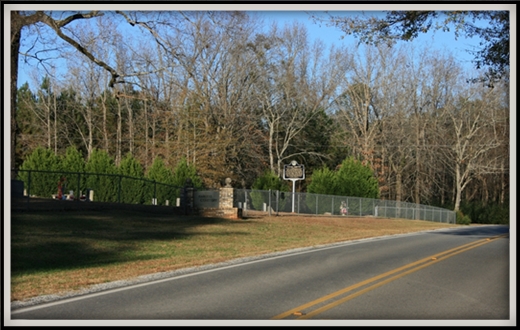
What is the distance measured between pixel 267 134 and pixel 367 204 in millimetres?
12183

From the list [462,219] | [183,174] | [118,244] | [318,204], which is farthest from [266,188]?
[118,244]

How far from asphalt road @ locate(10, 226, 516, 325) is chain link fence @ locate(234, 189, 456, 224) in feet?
94.1

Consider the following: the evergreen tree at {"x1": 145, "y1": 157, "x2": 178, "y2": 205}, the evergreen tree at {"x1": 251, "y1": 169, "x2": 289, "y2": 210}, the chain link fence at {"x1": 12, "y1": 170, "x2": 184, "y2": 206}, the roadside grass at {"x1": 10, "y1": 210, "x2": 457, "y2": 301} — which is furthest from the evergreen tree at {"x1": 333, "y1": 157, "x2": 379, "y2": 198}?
the roadside grass at {"x1": 10, "y1": 210, "x2": 457, "y2": 301}

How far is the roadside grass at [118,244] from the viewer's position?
1337cm

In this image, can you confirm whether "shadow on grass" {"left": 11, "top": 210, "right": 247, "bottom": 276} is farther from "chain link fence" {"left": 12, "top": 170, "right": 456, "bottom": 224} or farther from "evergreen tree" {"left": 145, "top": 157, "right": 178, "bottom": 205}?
"evergreen tree" {"left": 145, "top": 157, "right": 178, "bottom": 205}

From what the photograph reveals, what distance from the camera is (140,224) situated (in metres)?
26.2

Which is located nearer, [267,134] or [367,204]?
[367,204]

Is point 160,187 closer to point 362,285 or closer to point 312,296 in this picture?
point 362,285

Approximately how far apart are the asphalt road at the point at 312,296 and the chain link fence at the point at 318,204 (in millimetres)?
28677

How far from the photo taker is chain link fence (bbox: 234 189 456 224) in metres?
47.2

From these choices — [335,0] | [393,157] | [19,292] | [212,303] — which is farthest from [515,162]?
[393,157]

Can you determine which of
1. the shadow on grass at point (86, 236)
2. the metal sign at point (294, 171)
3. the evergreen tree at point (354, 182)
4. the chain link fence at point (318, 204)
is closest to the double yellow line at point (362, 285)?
the shadow on grass at point (86, 236)

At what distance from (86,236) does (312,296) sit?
11.3 m

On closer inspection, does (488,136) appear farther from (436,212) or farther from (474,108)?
(436,212)
